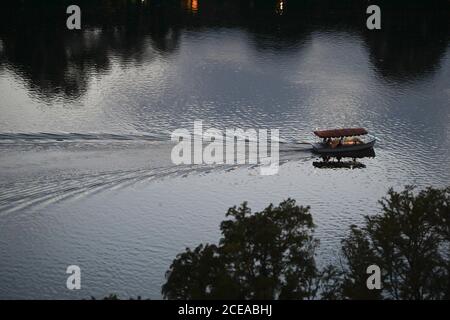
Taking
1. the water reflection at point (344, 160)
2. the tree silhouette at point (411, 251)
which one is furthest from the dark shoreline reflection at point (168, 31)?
the tree silhouette at point (411, 251)

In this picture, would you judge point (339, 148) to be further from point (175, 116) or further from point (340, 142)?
point (175, 116)

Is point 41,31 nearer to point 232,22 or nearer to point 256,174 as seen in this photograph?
point 232,22

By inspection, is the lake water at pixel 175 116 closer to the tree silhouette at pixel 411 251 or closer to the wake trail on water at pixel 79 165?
the wake trail on water at pixel 79 165

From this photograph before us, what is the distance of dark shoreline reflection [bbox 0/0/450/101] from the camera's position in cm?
11194

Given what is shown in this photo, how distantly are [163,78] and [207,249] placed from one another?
64.1 meters

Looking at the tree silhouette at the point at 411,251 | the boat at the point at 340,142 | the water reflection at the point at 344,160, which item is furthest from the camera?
the boat at the point at 340,142

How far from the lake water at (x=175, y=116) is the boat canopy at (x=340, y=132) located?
222 cm

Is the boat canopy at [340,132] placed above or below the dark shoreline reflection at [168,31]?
below

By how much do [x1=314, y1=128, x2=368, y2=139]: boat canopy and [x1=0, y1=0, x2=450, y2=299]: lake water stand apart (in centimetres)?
222

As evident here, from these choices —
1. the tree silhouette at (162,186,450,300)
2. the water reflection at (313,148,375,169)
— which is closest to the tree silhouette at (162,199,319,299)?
the tree silhouette at (162,186,450,300)

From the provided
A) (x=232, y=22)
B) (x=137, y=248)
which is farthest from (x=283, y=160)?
(x=232, y=22)

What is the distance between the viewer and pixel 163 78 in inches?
4274

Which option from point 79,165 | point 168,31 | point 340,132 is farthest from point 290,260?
point 168,31

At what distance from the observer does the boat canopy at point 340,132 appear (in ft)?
280
